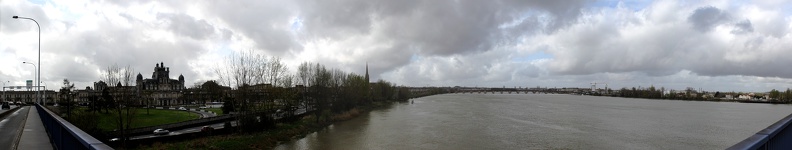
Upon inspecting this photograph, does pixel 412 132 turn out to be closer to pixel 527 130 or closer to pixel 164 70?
pixel 527 130

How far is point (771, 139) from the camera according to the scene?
10.6 ft

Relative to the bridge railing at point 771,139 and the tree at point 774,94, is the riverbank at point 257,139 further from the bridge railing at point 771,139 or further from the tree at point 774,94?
the tree at point 774,94

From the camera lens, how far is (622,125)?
133 ft

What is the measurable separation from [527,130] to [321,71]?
84.5 ft

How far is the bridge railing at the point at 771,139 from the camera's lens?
8.81 ft

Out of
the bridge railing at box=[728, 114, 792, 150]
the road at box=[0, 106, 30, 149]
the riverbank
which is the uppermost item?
the bridge railing at box=[728, 114, 792, 150]

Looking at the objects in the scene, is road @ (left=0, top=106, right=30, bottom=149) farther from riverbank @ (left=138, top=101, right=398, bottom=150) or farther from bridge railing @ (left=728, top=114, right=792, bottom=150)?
bridge railing @ (left=728, top=114, right=792, bottom=150)

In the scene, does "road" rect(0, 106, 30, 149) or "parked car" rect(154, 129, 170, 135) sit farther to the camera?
"parked car" rect(154, 129, 170, 135)

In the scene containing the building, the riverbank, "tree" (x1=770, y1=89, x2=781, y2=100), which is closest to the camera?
the riverbank

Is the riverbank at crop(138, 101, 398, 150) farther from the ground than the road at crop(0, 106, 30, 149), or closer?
closer

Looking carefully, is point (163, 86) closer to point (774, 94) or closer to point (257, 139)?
point (257, 139)

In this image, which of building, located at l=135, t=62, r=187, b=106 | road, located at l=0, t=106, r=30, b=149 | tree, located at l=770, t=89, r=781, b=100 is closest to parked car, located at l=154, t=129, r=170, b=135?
road, located at l=0, t=106, r=30, b=149

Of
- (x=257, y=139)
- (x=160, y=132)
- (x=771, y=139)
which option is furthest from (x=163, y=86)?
(x=771, y=139)

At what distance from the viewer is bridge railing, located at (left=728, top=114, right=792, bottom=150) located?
268 centimetres
